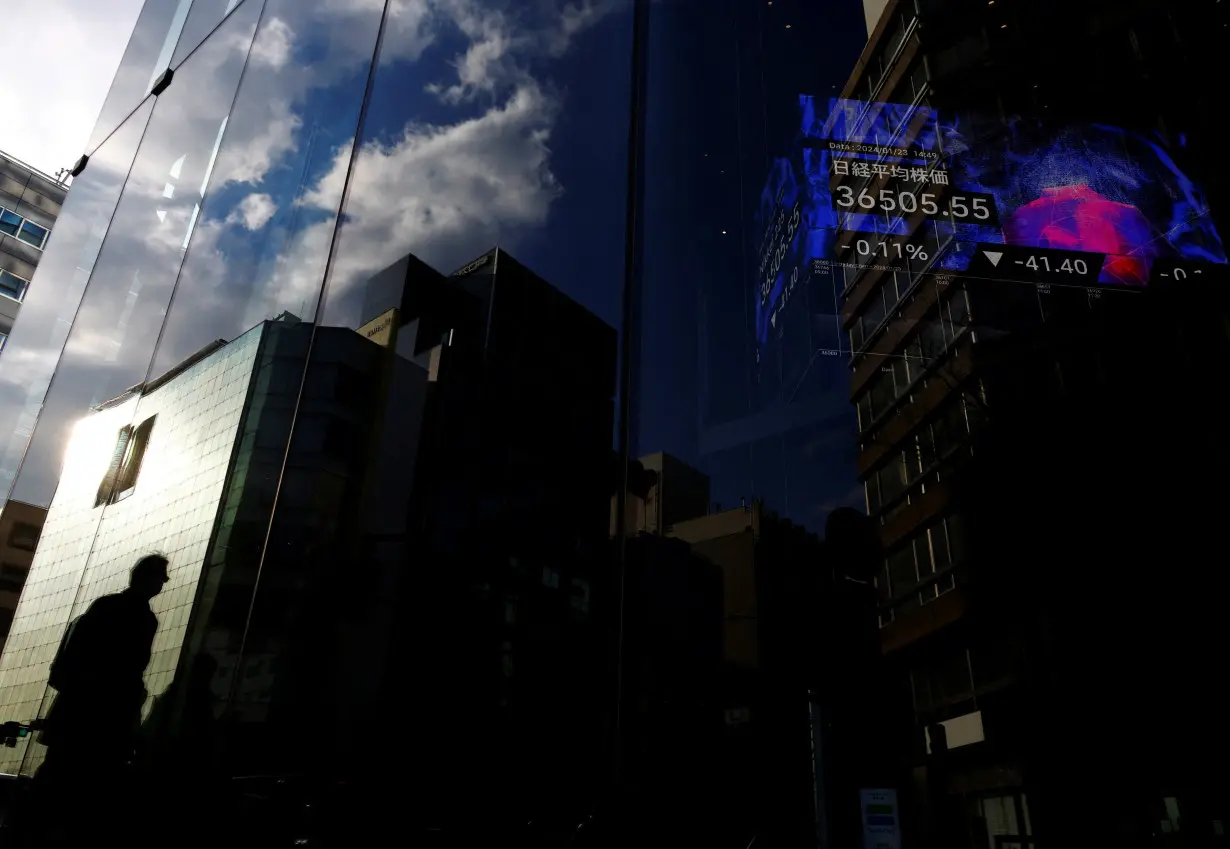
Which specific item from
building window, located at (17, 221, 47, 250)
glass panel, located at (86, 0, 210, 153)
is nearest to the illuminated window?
building window, located at (17, 221, 47, 250)

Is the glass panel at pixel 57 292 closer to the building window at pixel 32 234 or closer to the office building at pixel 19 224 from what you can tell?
the office building at pixel 19 224

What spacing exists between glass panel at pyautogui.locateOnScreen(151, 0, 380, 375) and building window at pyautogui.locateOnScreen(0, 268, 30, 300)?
29509mm

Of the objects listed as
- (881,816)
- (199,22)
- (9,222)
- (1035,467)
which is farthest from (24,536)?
(9,222)

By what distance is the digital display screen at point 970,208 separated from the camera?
5.59 m

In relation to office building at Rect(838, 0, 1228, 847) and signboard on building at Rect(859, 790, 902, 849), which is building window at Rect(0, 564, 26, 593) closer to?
signboard on building at Rect(859, 790, 902, 849)

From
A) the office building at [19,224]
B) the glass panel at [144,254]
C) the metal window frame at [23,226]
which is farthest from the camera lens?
the metal window frame at [23,226]

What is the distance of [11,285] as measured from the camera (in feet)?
86.7

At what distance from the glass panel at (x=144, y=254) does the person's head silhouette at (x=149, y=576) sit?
4.95 feet

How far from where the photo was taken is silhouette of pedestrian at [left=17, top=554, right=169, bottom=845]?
234 cm

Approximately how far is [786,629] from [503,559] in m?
1.88

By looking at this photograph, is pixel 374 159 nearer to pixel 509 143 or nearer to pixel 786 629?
pixel 509 143

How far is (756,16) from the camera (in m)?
5.80

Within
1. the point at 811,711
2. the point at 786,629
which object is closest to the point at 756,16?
the point at 786,629

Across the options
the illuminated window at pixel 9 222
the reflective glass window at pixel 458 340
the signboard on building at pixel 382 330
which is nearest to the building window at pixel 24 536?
the reflective glass window at pixel 458 340
